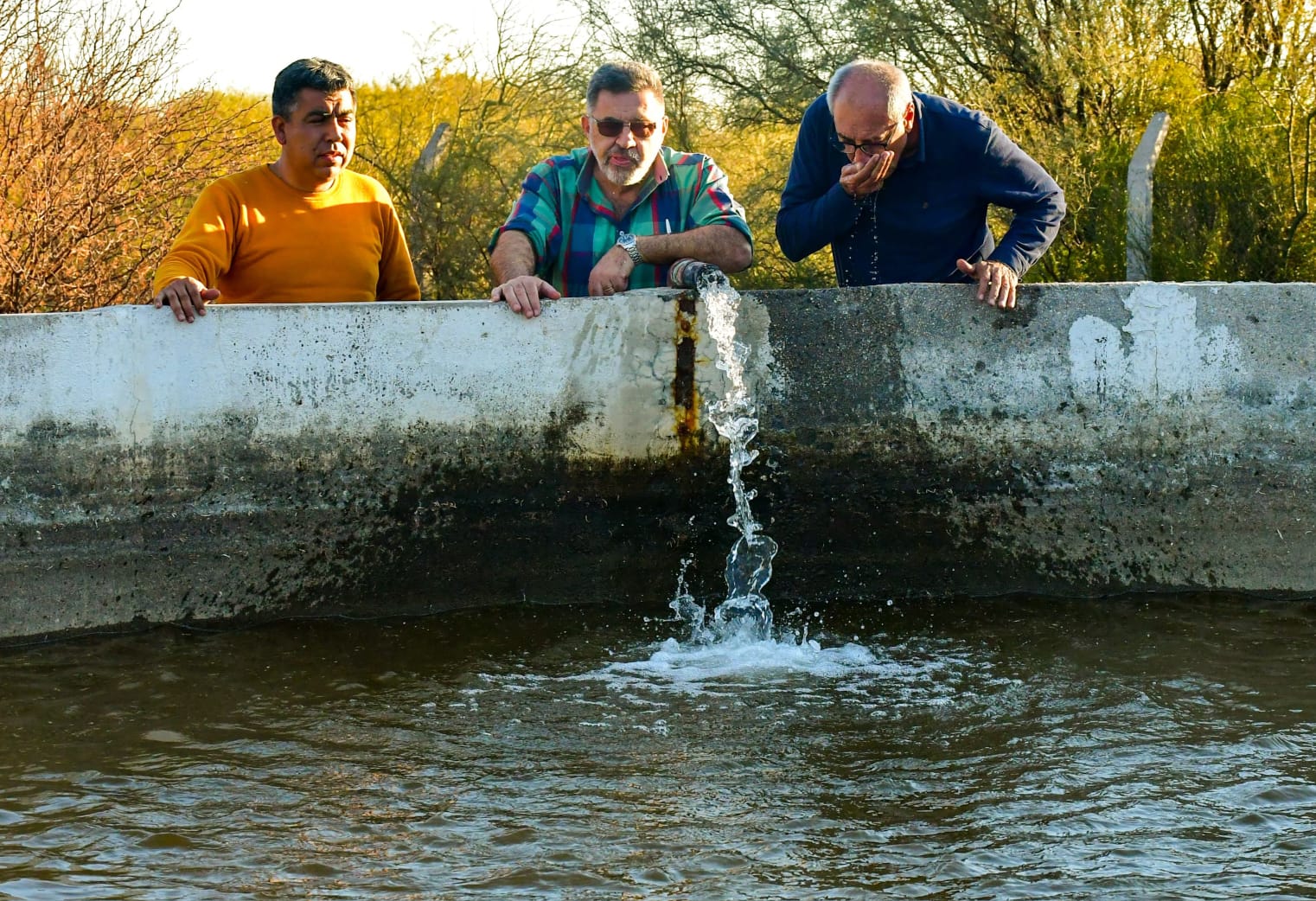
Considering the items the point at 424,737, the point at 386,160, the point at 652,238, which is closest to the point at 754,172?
the point at 386,160

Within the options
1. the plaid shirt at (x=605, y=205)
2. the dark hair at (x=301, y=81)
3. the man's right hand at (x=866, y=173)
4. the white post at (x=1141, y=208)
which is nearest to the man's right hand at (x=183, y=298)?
the dark hair at (x=301, y=81)

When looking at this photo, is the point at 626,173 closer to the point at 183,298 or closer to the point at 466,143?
the point at 183,298

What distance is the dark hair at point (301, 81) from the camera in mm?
5066

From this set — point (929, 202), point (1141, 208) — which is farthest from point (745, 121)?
point (929, 202)

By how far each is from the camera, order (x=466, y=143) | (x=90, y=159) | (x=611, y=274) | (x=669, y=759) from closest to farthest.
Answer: (x=669, y=759), (x=611, y=274), (x=90, y=159), (x=466, y=143)

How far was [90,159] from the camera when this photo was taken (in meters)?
8.81

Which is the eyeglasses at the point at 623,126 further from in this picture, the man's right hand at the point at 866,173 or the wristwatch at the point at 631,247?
the man's right hand at the point at 866,173

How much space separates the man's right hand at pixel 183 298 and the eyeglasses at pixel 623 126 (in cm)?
136

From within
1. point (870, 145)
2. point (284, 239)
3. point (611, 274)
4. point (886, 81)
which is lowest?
point (611, 274)

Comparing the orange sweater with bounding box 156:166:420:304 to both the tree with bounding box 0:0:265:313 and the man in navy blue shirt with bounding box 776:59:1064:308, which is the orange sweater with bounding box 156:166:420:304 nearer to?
the man in navy blue shirt with bounding box 776:59:1064:308

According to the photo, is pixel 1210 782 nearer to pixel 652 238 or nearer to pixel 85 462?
pixel 652 238

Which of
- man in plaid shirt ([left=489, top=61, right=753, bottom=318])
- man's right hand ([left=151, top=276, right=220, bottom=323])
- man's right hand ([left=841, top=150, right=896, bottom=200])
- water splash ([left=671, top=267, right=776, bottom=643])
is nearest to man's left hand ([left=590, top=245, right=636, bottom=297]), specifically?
man in plaid shirt ([left=489, top=61, right=753, bottom=318])

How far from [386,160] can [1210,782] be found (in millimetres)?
12671

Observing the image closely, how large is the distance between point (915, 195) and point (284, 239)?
2.10 metres
